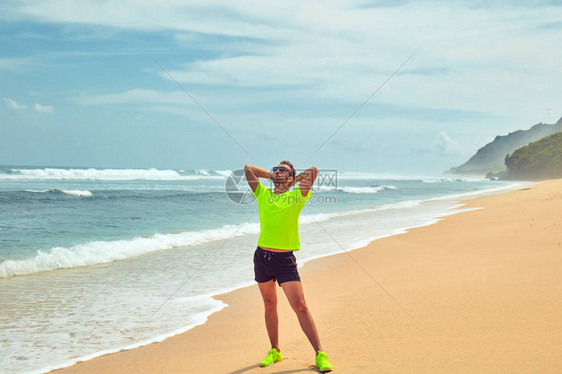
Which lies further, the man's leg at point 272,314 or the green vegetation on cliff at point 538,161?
the green vegetation on cliff at point 538,161

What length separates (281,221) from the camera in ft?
12.3

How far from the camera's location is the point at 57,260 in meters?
9.51

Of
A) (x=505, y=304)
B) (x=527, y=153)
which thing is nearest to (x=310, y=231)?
(x=505, y=304)

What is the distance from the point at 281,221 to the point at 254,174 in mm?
684

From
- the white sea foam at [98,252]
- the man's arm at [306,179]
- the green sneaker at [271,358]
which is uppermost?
the man's arm at [306,179]

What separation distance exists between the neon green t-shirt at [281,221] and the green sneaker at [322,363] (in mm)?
917

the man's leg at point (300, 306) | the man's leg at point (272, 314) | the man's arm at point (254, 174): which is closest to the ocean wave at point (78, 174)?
the man's arm at point (254, 174)

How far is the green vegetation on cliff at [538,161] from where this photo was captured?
82750 mm

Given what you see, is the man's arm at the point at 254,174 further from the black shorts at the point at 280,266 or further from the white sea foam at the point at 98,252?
the white sea foam at the point at 98,252

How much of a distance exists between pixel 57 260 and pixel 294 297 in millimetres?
7795

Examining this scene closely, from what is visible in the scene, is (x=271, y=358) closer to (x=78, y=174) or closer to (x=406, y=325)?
(x=406, y=325)

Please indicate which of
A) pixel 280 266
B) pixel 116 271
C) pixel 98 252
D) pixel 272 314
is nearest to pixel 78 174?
pixel 98 252

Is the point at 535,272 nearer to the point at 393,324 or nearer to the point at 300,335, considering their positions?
the point at 393,324

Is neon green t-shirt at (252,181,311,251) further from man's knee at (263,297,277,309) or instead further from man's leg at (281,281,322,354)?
man's knee at (263,297,277,309)
